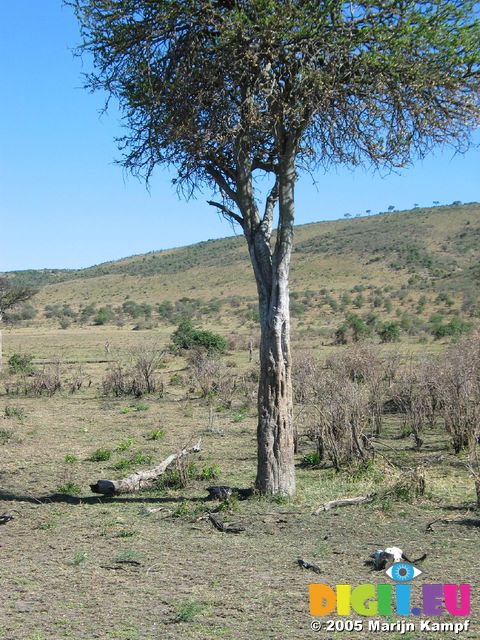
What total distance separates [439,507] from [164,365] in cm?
1903

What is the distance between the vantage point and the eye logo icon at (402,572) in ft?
18.9

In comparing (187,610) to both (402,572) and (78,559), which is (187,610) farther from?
(402,572)

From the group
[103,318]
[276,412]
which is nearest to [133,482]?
[276,412]

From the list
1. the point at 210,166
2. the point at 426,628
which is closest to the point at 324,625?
the point at 426,628

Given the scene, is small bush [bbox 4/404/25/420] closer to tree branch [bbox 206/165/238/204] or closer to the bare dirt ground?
the bare dirt ground

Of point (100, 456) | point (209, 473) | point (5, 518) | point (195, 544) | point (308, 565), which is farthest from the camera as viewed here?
point (100, 456)

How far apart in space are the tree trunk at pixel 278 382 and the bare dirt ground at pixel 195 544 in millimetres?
329

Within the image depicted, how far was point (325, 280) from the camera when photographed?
6556 cm

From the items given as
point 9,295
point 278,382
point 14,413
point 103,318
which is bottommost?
point 14,413

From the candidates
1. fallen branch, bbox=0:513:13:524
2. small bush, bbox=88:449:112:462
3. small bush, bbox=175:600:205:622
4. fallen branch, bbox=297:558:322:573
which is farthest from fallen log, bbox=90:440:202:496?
small bush, bbox=175:600:205:622

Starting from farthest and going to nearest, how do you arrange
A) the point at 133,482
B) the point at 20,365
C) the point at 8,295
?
the point at 8,295
the point at 20,365
the point at 133,482

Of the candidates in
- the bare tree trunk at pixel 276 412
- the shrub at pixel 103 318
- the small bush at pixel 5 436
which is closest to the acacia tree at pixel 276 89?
the bare tree trunk at pixel 276 412

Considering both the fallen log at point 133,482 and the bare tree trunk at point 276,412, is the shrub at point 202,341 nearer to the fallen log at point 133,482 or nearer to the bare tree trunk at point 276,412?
the fallen log at point 133,482

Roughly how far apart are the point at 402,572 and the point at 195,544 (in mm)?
1992
